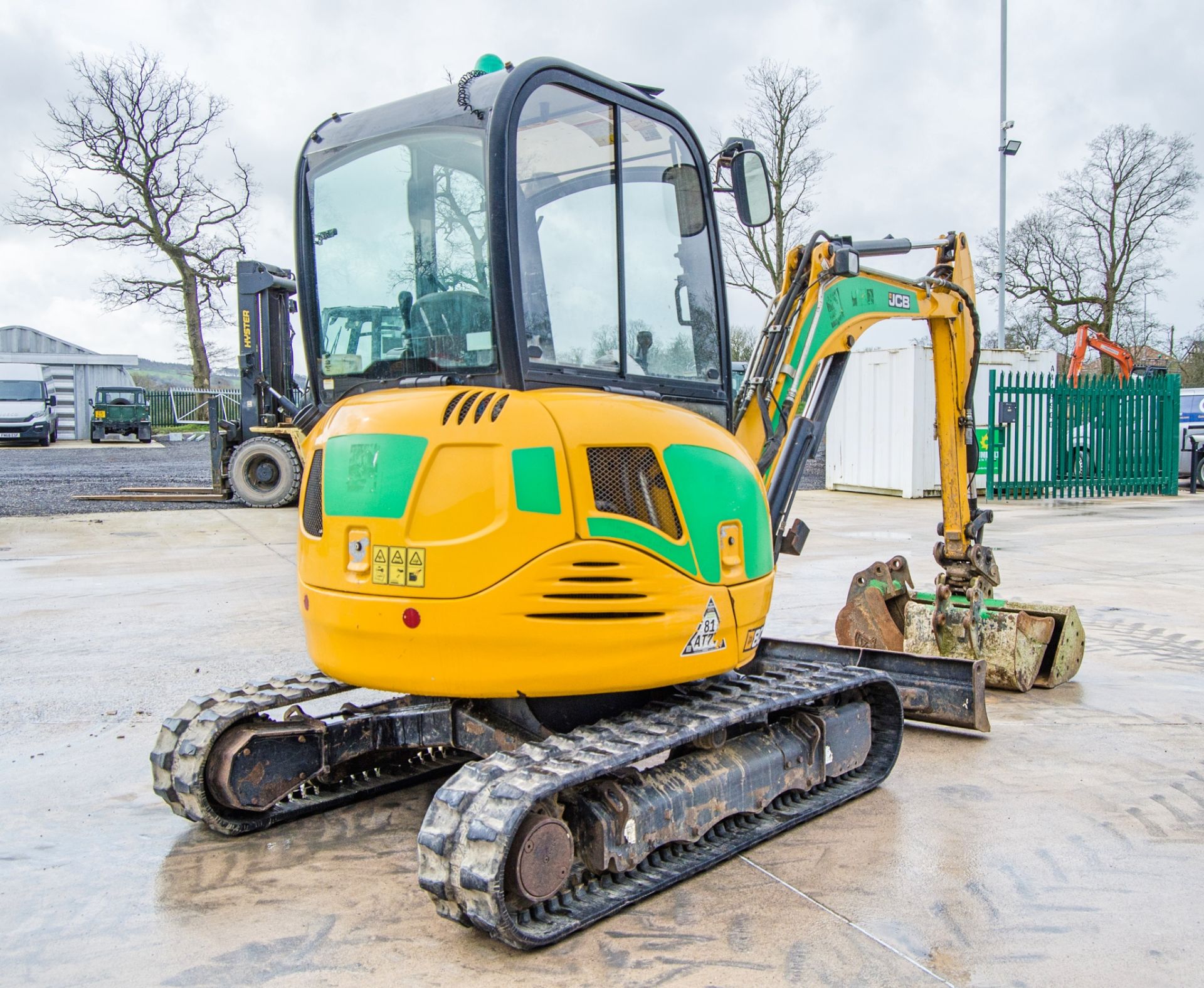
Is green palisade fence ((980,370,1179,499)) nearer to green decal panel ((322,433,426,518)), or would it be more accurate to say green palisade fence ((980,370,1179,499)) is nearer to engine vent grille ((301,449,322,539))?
engine vent grille ((301,449,322,539))

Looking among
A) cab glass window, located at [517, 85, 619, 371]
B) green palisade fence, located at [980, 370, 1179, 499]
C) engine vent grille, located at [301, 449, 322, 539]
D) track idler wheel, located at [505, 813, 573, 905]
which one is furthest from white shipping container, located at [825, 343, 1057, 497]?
track idler wheel, located at [505, 813, 573, 905]

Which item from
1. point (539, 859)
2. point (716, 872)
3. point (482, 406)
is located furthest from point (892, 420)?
point (539, 859)

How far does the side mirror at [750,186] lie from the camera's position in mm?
4371

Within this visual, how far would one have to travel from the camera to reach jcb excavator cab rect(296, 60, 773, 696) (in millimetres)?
3586

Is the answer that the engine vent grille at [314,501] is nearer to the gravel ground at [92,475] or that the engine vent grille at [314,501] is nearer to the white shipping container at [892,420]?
the gravel ground at [92,475]

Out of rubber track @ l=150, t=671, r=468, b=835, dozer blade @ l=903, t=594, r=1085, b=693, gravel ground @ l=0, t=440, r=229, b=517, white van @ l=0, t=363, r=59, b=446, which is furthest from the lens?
white van @ l=0, t=363, r=59, b=446

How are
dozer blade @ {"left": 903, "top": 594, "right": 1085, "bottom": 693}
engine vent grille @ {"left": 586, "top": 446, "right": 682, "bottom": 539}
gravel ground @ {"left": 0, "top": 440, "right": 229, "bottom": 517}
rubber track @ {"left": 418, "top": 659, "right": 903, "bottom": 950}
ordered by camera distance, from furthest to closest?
gravel ground @ {"left": 0, "top": 440, "right": 229, "bottom": 517}, dozer blade @ {"left": 903, "top": 594, "right": 1085, "bottom": 693}, engine vent grille @ {"left": 586, "top": 446, "right": 682, "bottom": 539}, rubber track @ {"left": 418, "top": 659, "right": 903, "bottom": 950}

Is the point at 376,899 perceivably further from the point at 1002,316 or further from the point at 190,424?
the point at 190,424

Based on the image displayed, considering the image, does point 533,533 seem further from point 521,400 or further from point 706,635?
point 706,635

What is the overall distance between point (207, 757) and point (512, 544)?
61.2 inches

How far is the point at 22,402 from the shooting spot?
117 ft

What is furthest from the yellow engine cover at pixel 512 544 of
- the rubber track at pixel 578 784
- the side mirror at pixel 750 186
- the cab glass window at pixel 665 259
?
the side mirror at pixel 750 186

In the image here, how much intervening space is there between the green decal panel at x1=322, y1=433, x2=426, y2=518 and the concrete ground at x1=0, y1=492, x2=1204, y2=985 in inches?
52.2

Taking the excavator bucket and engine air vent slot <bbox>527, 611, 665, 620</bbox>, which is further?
the excavator bucket
